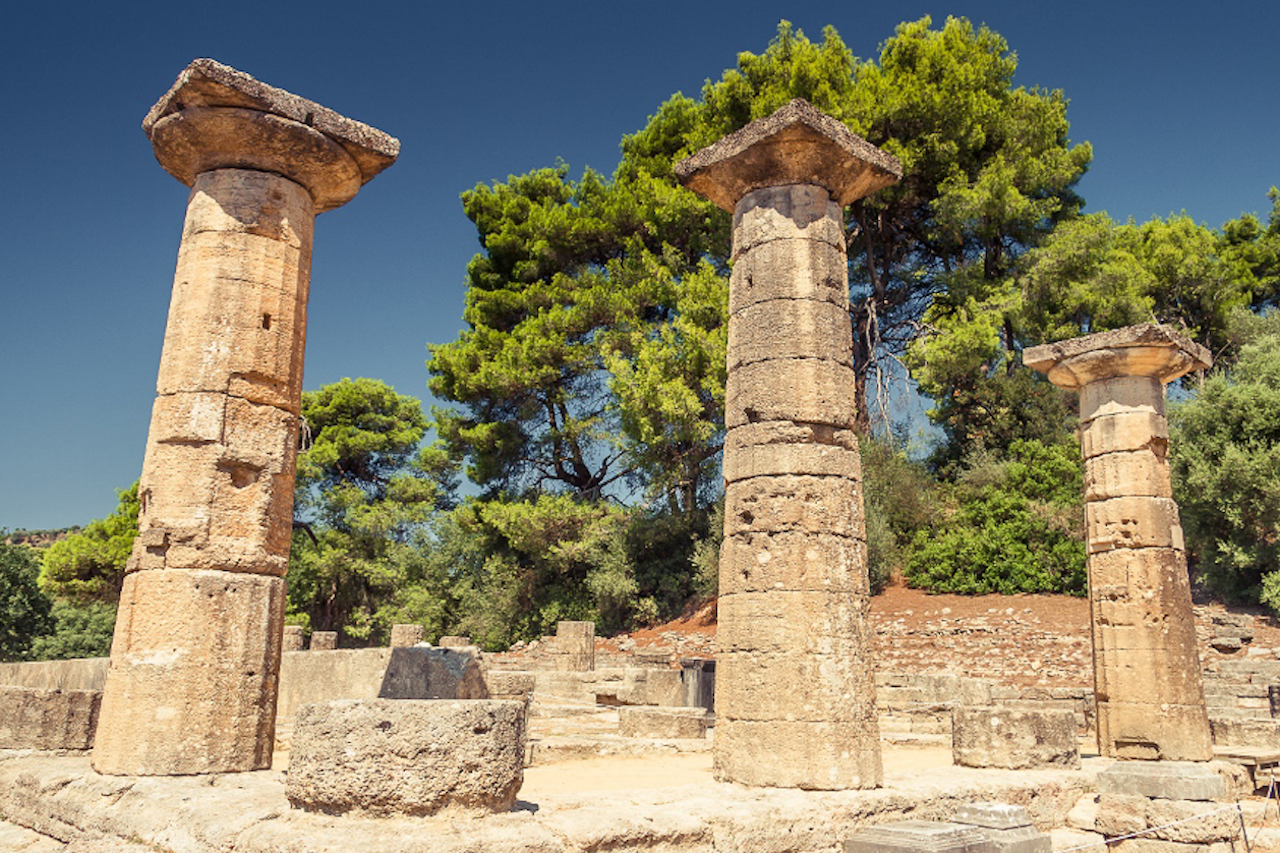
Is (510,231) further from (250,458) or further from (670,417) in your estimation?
(250,458)

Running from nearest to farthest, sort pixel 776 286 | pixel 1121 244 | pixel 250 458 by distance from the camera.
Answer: pixel 250 458
pixel 776 286
pixel 1121 244

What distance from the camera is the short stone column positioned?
17.9m

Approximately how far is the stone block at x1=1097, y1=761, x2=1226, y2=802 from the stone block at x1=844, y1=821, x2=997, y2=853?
10.6ft

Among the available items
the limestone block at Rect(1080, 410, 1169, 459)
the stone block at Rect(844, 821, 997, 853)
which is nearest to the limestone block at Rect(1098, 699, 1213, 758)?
the limestone block at Rect(1080, 410, 1169, 459)

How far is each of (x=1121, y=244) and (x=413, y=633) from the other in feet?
70.6

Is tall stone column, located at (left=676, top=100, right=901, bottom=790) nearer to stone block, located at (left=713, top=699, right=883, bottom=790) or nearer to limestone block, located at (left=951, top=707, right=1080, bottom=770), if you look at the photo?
stone block, located at (left=713, top=699, right=883, bottom=790)

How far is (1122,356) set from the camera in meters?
10.1

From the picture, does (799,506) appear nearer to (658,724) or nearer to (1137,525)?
(658,724)

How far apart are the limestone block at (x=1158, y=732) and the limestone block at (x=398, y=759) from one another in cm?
735

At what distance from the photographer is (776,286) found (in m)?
6.90

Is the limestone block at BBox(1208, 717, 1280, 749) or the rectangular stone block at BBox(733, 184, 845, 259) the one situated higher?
the rectangular stone block at BBox(733, 184, 845, 259)

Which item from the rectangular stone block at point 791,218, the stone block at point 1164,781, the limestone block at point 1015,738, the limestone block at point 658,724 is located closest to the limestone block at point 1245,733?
the stone block at point 1164,781

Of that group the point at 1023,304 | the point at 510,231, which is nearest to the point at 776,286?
the point at 1023,304

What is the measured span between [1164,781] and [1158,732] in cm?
176
